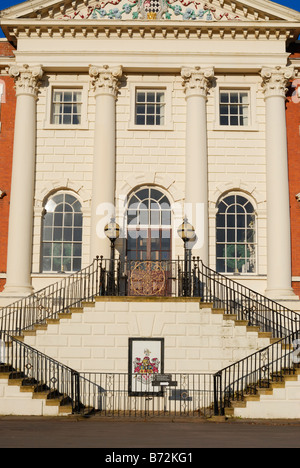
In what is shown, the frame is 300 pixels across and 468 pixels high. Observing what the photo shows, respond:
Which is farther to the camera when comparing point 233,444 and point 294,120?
point 294,120

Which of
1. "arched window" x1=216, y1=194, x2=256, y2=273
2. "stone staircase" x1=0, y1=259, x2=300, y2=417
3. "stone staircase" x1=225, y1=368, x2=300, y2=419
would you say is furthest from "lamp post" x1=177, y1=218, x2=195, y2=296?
"stone staircase" x1=225, y1=368, x2=300, y2=419

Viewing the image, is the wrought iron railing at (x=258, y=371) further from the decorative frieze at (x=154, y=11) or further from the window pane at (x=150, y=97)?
the decorative frieze at (x=154, y=11)

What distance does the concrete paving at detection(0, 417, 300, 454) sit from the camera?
38.7ft

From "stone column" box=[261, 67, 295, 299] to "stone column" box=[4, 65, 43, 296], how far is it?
840 centimetres

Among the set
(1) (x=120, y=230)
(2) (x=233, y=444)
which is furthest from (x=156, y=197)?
(2) (x=233, y=444)

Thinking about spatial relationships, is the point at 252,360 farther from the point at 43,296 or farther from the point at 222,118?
the point at 222,118

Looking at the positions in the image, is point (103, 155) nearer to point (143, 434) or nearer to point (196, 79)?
point (196, 79)

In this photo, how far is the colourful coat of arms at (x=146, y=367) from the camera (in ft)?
61.5

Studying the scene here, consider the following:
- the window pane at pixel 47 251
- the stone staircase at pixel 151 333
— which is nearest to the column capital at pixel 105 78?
the window pane at pixel 47 251

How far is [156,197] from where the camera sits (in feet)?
76.3

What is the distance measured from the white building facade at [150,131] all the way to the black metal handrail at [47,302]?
0.87 metres

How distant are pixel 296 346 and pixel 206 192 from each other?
6762 millimetres

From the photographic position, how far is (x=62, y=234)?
22953mm

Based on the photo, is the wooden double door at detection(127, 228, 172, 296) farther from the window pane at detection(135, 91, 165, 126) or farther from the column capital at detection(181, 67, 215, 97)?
the column capital at detection(181, 67, 215, 97)
